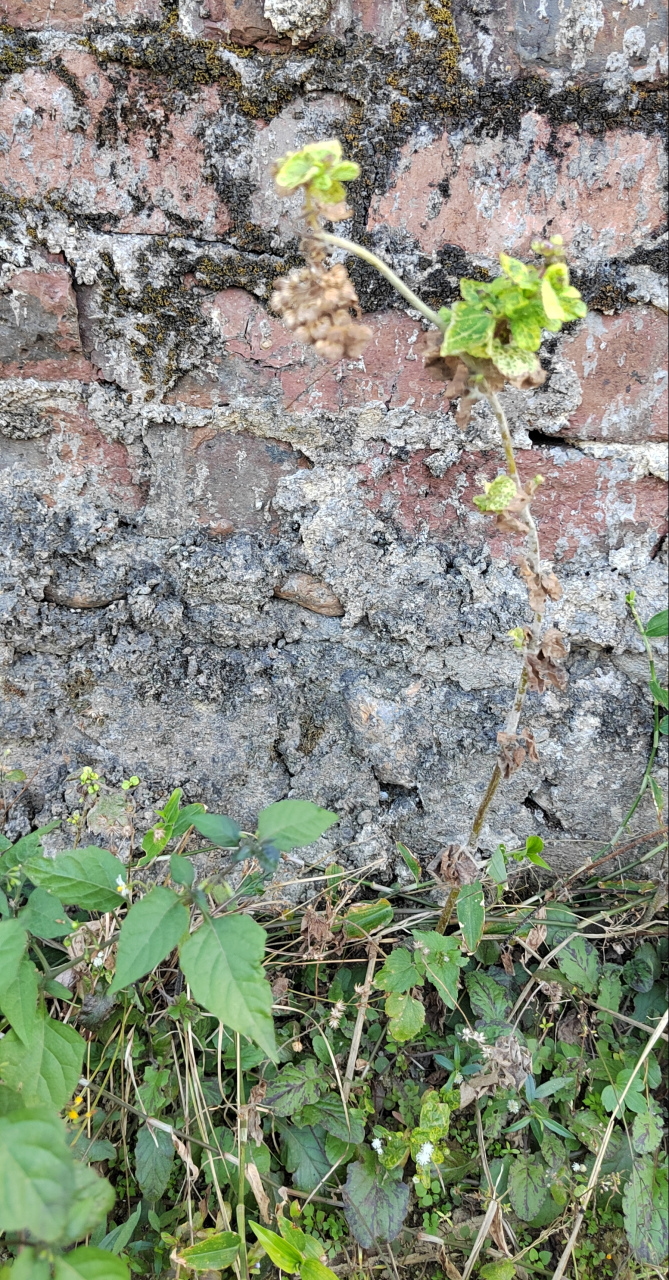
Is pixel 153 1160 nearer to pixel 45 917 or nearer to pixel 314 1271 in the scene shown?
pixel 314 1271

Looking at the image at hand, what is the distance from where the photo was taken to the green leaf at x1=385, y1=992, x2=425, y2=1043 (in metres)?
1.19

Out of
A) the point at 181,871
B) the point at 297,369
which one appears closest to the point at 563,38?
the point at 297,369

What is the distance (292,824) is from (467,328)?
625 mm

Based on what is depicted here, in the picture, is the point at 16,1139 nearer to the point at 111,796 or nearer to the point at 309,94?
the point at 111,796

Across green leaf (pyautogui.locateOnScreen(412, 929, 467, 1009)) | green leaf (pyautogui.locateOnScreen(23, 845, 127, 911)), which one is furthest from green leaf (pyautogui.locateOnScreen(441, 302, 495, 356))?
green leaf (pyautogui.locateOnScreen(412, 929, 467, 1009))

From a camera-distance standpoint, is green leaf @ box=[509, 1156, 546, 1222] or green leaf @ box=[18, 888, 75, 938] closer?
green leaf @ box=[18, 888, 75, 938]

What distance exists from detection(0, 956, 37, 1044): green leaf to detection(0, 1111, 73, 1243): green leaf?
17cm

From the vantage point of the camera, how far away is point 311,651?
4.41ft

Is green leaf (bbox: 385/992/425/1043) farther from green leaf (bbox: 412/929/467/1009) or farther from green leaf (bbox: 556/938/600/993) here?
green leaf (bbox: 556/938/600/993)

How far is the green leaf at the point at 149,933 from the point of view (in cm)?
81

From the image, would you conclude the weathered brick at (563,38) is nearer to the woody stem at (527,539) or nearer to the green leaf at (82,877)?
the woody stem at (527,539)

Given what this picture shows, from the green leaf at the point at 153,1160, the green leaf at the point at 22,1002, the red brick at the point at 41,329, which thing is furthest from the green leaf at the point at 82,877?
the red brick at the point at 41,329

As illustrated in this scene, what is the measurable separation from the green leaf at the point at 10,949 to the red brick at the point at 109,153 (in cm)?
103

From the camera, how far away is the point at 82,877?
1.00 meters
